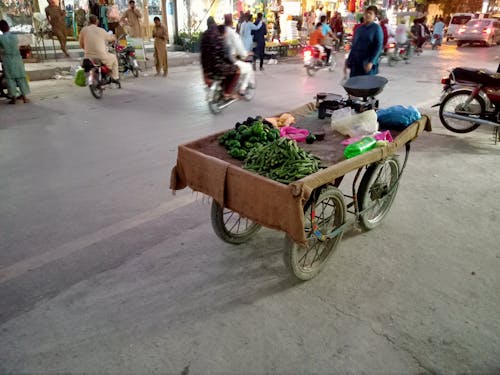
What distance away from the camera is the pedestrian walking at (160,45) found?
38.0ft

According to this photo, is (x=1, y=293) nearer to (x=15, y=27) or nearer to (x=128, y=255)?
(x=128, y=255)

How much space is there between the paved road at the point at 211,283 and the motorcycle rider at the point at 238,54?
342 cm

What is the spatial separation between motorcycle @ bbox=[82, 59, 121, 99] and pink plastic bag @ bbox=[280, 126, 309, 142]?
6.78 meters

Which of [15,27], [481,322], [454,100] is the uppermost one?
[15,27]

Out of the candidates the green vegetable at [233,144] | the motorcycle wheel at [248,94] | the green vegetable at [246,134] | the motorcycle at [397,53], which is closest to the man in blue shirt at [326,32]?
the motorcycle at [397,53]

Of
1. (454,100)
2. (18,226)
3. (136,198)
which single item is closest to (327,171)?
(136,198)

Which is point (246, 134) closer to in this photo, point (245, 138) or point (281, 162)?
point (245, 138)

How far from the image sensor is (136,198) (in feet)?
13.9

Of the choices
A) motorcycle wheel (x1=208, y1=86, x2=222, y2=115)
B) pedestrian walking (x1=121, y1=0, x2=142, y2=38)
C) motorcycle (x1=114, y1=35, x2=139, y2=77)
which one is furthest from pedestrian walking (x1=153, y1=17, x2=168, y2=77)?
motorcycle wheel (x1=208, y1=86, x2=222, y2=115)

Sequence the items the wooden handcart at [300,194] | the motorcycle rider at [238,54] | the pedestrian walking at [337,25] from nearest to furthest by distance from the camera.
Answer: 1. the wooden handcart at [300,194]
2. the motorcycle rider at [238,54]
3. the pedestrian walking at [337,25]

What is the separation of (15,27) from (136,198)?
11.7 meters

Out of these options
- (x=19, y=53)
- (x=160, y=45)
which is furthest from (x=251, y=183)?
(x=160, y=45)

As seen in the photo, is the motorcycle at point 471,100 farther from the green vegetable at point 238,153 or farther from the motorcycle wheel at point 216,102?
the green vegetable at point 238,153

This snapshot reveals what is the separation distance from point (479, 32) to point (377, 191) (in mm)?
25320
